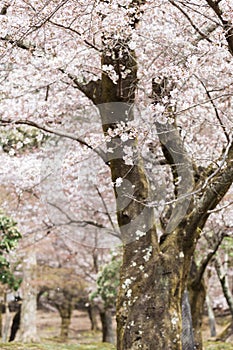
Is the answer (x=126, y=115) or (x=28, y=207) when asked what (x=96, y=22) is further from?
(x=28, y=207)

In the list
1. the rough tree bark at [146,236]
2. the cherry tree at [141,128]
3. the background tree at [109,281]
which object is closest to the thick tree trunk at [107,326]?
the background tree at [109,281]

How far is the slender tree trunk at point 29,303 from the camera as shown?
15.2m

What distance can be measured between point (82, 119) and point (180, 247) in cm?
636

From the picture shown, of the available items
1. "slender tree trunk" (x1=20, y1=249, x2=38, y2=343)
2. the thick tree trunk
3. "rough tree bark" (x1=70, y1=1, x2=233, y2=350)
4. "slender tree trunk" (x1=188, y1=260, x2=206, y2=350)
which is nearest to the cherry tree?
"rough tree bark" (x1=70, y1=1, x2=233, y2=350)

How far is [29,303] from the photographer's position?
15.5 m

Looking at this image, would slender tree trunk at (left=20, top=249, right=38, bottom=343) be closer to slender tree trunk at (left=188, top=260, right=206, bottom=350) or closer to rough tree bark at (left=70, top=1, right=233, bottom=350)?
slender tree trunk at (left=188, top=260, right=206, bottom=350)

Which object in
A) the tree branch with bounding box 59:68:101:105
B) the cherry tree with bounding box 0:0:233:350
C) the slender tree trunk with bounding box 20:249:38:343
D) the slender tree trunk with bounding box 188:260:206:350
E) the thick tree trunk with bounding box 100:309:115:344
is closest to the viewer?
the cherry tree with bounding box 0:0:233:350

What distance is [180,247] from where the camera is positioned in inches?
243

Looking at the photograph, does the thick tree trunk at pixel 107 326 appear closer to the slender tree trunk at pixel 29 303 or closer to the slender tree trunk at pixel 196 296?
the slender tree trunk at pixel 29 303

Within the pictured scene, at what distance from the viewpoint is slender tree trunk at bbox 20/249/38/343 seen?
1516cm

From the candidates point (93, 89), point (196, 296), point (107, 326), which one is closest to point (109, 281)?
point (107, 326)

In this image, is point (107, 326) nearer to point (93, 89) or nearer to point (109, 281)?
point (109, 281)

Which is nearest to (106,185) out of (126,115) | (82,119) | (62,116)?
(82,119)

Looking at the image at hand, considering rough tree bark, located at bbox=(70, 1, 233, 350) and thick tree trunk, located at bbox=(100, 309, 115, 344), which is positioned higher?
rough tree bark, located at bbox=(70, 1, 233, 350)
